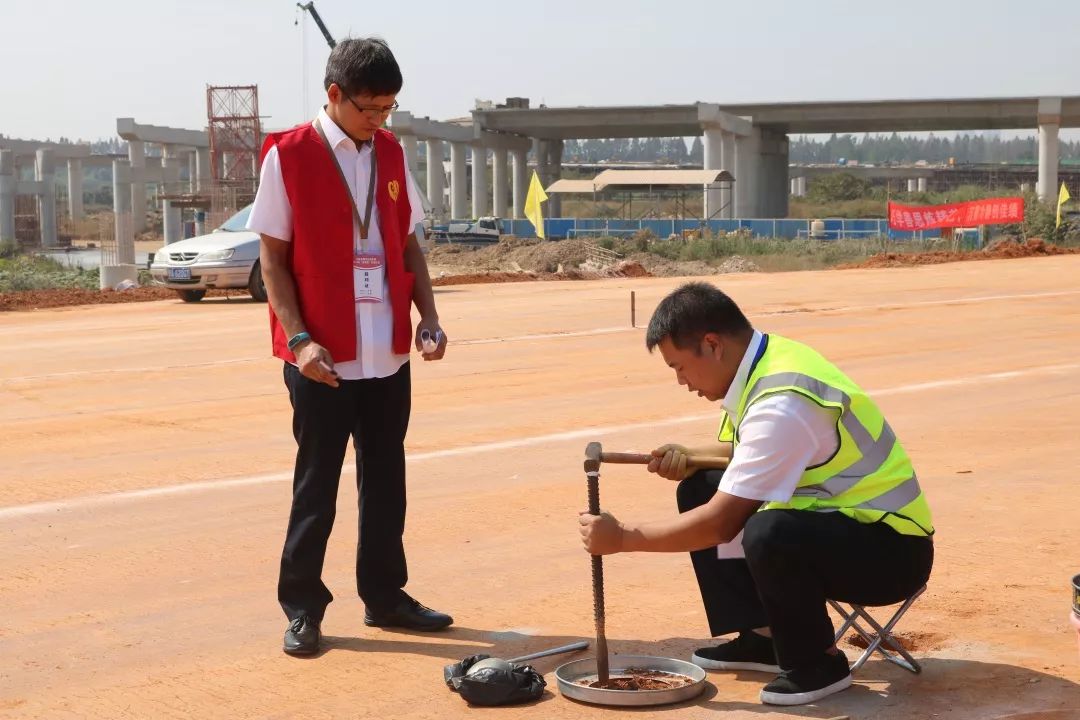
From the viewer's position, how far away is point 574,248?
43.2 m

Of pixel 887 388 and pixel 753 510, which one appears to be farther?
pixel 887 388

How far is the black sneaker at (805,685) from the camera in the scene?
460 cm

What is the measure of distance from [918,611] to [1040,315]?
13378 mm

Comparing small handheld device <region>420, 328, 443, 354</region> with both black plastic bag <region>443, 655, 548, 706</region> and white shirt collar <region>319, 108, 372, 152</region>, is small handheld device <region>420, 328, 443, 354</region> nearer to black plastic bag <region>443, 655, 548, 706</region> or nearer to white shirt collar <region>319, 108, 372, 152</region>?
white shirt collar <region>319, 108, 372, 152</region>

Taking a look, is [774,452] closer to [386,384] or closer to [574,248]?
[386,384]

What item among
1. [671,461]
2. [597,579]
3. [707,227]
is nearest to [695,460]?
[671,461]

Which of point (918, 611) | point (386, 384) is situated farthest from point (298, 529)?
point (918, 611)

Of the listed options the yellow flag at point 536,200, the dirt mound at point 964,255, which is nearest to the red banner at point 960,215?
the dirt mound at point 964,255

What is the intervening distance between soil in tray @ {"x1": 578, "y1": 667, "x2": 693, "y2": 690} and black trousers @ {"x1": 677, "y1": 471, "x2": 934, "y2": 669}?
1.32ft

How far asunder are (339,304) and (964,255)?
28106 millimetres

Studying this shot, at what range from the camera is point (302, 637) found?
5.23 metres

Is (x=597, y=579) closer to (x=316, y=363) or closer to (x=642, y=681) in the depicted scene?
(x=642, y=681)

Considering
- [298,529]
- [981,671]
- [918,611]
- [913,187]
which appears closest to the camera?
[981,671]

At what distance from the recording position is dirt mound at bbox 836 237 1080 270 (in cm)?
3008
